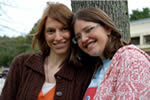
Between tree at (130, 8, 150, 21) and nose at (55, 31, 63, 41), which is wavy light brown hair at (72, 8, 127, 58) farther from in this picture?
tree at (130, 8, 150, 21)

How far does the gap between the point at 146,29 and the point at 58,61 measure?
63.5 ft

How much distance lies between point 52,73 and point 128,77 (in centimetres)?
105

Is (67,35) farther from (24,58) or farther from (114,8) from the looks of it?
(114,8)

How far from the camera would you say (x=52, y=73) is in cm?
207

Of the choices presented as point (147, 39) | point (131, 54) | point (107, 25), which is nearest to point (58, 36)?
point (107, 25)

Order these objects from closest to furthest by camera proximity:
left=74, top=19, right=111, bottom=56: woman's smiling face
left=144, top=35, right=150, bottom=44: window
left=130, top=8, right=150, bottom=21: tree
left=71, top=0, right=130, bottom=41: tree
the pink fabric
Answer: the pink fabric
left=74, top=19, right=111, bottom=56: woman's smiling face
left=71, top=0, right=130, bottom=41: tree
left=144, top=35, right=150, bottom=44: window
left=130, top=8, right=150, bottom=21: tree

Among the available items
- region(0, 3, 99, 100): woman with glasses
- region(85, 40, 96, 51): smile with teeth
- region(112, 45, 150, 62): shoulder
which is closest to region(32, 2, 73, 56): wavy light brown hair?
region(0, 3, 99, 100): woman with glasses

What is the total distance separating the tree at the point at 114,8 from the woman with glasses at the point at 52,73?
1.55ft

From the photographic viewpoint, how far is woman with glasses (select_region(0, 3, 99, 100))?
191cm

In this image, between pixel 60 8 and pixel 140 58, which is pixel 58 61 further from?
pixel 140 58

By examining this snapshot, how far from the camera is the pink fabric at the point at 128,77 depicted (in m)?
1.18

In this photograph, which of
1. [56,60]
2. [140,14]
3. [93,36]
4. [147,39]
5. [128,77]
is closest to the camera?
[128,77]

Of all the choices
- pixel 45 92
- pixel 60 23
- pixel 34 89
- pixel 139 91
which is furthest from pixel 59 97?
pixel 139 91

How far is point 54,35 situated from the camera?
1.97m
